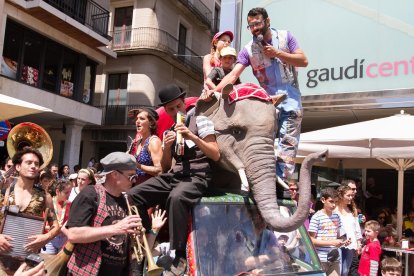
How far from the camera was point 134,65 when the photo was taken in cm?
2603

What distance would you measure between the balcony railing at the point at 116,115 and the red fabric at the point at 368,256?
19298 mm

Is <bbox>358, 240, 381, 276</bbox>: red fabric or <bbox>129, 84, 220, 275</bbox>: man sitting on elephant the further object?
<bbox>358, 240, 381, 276</bbox>: red fabric

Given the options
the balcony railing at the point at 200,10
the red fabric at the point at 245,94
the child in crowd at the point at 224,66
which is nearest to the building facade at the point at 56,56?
the balcony railing at the point at 200,10

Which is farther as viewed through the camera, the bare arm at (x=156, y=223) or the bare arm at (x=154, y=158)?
the bare arm at (x=154, y=158)

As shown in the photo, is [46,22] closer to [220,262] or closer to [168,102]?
[168,102]

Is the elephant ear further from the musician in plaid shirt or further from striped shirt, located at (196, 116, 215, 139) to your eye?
the musician in plaid shirt

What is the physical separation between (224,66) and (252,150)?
153 centimetres

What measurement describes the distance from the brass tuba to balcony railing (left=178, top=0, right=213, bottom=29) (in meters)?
22.7

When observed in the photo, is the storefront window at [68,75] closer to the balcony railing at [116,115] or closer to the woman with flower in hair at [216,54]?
the balcony railing at [116,115]

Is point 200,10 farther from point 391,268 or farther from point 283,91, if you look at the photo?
point 283,91

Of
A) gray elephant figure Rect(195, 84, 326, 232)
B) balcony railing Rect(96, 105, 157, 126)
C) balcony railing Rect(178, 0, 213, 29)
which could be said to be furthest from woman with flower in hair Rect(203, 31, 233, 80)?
balcony railing Rect(178, 0, 213, 29)

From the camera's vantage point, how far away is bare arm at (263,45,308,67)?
15.3 feet

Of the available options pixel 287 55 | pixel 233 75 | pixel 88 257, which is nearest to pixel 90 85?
pixel 233 75

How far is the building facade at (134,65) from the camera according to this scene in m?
25.8
